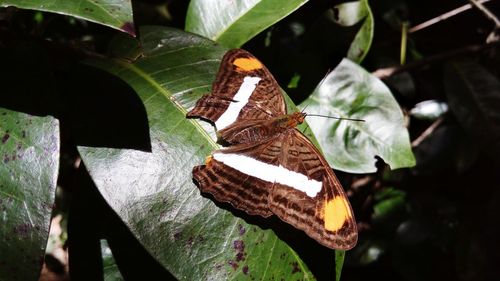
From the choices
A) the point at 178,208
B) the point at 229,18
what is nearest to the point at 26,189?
the point at 178,208

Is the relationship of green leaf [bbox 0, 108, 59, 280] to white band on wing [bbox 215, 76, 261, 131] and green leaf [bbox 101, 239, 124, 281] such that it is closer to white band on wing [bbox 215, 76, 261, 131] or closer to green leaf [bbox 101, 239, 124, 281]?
green leaf [bbox 101, 239, 124, 281]

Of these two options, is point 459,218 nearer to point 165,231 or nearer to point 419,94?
point 419,94

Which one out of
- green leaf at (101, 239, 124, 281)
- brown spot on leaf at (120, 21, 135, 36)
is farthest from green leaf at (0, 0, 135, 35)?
green leaf at (101, 239, 124, 281)

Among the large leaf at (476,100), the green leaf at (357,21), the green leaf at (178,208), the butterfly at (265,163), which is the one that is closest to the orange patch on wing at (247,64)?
the butterfly at (265,163)

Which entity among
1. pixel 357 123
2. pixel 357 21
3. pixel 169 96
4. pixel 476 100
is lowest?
pixel 476 100

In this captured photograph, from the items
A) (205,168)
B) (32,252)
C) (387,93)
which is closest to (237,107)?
(205,168)

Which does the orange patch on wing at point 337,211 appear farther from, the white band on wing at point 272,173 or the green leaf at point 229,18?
the green leaf at point 229,18

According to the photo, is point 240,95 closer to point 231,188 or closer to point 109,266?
point 231,188
